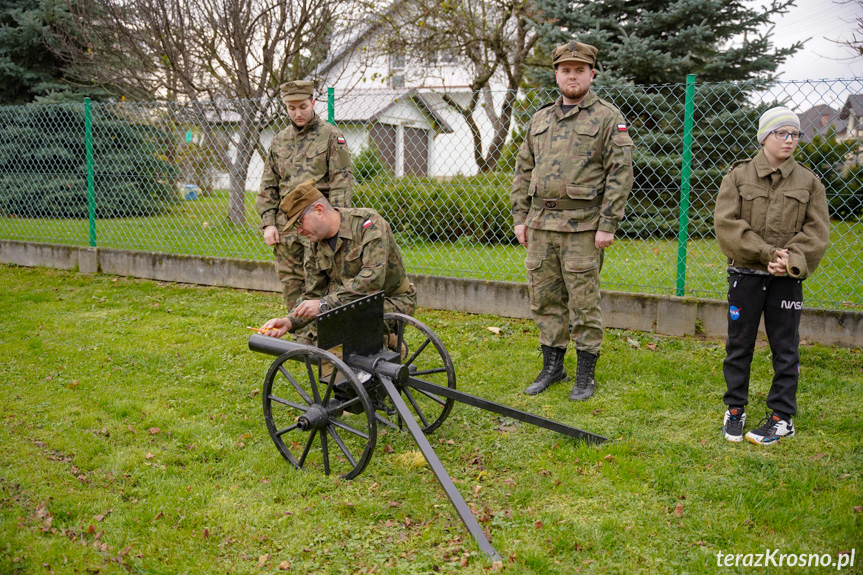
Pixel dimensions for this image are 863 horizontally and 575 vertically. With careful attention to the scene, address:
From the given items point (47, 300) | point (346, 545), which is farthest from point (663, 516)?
point (47, 300)

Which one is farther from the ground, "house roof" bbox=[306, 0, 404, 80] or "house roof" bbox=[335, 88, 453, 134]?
"house roof" bbox=[306, 0, 404, 80]

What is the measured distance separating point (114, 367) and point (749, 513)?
4.51m

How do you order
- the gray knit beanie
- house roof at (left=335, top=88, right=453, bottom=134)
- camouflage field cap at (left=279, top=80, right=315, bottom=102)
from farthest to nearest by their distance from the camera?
house roof at (left=335, top=88, right=453, bottom=134), camouflage field cap at (left=279, top=80, right=315, bottom=102), the gray knit beanie

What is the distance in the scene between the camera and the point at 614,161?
4.45m

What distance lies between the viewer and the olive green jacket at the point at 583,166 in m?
4.46

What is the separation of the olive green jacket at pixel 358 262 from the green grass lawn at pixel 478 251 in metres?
2.73

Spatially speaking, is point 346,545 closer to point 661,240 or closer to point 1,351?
point 1,351

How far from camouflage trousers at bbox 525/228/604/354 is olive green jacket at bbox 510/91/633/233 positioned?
0.33 feet

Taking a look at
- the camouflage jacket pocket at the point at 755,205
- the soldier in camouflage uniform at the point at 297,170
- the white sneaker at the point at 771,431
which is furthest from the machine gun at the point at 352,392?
the soldier in camouflage uniform at the point at 297,170

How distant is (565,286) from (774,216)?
145 centimetres

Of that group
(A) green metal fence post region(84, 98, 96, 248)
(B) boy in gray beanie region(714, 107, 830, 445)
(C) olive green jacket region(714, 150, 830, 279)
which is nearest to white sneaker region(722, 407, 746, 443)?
(B) boy in gray beanie region(714, 107, 830, 445)

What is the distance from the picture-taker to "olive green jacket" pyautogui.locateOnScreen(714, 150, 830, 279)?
3695mm

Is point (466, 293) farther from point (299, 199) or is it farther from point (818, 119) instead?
point (818, 119)

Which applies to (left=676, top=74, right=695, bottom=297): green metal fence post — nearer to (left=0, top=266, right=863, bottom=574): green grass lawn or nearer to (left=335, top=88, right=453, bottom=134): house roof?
(left=0, top=266, right=863, bottom=574): green grass lawn
